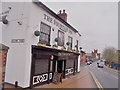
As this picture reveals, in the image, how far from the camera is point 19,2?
292 inches

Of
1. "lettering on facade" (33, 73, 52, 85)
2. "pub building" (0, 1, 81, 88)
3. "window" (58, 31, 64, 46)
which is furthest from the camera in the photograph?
"window" (58, 31, 64, 46)

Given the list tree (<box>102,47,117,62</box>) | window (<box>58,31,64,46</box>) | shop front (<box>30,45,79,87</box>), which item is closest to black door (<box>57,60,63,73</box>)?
shop front (<box>30,45,79,87</box>)

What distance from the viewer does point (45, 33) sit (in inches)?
328

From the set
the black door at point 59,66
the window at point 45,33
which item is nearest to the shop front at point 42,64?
the window at point 45,33

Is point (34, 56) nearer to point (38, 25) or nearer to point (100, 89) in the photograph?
point (38, 25)

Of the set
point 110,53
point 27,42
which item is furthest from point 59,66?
point 110,53

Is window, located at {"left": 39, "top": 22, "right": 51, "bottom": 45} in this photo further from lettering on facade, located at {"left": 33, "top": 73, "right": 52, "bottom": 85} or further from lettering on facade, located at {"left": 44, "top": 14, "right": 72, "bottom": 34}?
lettering on facade, located at {"left": 33, "top": 73, "right": 52, "bottom": 85}

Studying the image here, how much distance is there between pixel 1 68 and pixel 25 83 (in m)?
1.93

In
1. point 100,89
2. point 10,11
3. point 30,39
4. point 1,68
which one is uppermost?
point 10,11

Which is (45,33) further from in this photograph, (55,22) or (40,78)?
(40,78)

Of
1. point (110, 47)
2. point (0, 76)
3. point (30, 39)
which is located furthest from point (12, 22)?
point (110, 47)

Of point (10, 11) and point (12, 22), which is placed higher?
point (10, 11)

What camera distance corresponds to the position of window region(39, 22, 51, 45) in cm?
793

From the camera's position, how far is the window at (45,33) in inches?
312
